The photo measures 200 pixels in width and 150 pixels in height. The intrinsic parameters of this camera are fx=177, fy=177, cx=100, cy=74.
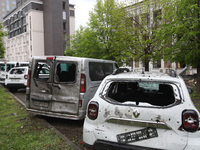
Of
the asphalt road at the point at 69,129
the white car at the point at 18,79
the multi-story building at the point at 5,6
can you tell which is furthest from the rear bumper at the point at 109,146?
the multi-story building at the point at 5,6

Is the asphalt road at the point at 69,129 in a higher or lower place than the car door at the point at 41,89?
lower

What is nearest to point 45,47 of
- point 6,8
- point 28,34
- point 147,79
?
point 28,34

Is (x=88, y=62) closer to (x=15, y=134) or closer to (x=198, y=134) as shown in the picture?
(x=15, y=134)

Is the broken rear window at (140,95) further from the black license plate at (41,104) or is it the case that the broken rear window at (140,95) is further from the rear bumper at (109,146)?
the black license plate at (41,104)

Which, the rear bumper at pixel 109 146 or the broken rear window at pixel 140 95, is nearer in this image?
the rear bumper at pixel 109 146

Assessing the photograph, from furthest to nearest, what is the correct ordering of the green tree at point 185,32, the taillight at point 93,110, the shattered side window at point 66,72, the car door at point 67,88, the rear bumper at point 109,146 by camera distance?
the green tree at point 185,32
the shattered side window at point 66,72
the car door at point 67,88
the taillight at point 93,110
the rear bumper at point 109,146

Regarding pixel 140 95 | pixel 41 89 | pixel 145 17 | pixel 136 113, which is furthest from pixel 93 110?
pixel 145 17

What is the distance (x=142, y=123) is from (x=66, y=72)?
11.5 ft

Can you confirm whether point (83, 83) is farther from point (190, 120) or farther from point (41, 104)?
point (190, 120)

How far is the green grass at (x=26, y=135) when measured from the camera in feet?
12.4

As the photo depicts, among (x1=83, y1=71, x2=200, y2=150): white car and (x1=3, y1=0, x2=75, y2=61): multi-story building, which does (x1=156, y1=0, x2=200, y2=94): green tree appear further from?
(x1=3, y1=0, x2=75, y2=61): multi-story building

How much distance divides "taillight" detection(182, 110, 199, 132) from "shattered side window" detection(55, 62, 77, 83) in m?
3.43

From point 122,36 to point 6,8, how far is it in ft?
343

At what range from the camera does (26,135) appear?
4348mm
